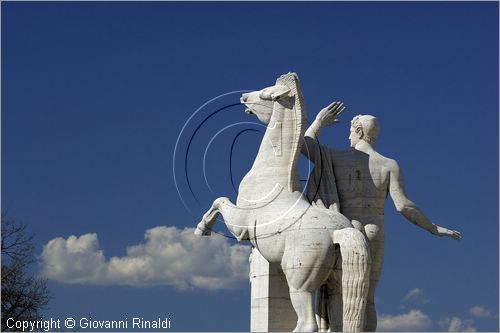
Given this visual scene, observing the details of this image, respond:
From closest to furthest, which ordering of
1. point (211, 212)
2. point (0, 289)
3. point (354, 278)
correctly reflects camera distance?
1. point (354, 278)
2. point (211, 212)
3. point (0, 289)

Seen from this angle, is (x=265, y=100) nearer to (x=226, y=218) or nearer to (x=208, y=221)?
(x=226, y=218)

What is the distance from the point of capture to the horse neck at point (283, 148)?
2462 centimetres

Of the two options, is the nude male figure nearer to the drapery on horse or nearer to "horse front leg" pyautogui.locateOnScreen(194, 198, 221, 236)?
the drapery on horse

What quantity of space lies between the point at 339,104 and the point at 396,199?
2.03m

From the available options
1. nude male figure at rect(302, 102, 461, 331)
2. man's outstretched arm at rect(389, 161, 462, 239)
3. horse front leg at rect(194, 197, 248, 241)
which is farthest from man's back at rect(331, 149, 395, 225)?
horse front leg at rect(194, 197, 248, 241)

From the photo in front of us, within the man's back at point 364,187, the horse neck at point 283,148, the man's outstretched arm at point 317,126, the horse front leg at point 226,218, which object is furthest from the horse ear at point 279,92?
the horse front leg at point 226,218

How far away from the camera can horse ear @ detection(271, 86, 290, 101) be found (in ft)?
81.1

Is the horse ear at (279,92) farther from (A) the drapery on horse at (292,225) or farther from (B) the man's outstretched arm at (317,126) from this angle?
(B) the man's outstretched arm at (317,126)

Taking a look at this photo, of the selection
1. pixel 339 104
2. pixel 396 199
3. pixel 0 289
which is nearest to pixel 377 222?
pixel 396 199

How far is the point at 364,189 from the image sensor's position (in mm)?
25562

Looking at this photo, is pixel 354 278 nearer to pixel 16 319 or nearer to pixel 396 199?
pixel 396 199

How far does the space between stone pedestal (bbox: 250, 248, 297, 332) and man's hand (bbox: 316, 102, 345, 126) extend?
2.78m

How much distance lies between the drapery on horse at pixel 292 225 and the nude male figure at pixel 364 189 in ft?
2.80

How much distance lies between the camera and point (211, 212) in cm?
2525
